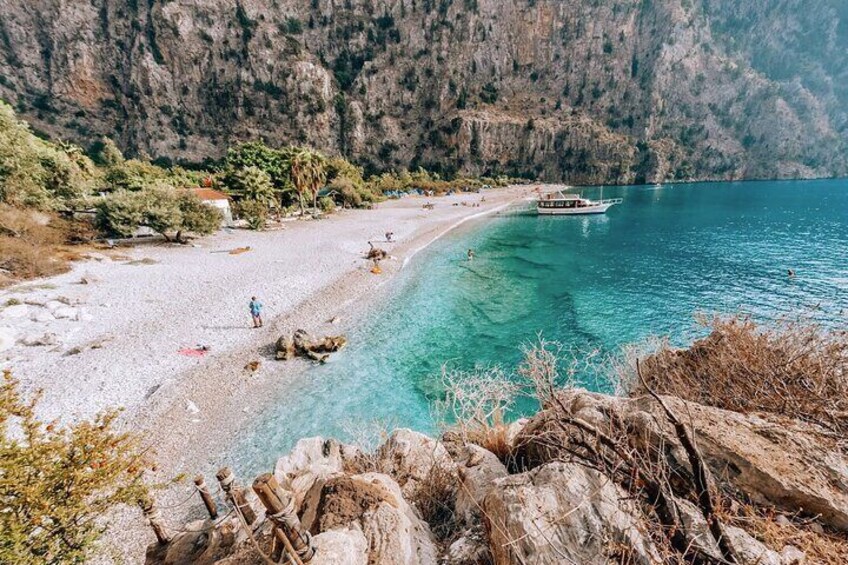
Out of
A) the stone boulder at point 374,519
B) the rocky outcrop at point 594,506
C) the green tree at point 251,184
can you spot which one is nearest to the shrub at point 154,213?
the green tree at point 251,184

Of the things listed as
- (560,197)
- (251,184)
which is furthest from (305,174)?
(560,197)

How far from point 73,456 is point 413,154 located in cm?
11737

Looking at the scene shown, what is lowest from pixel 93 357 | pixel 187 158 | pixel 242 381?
pixel 242 381

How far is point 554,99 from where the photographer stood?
11888 centimetres

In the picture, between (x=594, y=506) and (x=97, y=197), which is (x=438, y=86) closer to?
(x=97, y=197)

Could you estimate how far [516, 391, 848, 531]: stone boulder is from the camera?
319 cm

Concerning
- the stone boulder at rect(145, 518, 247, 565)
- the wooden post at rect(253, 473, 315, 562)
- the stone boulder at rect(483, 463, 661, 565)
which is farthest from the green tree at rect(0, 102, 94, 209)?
the stone boulder at rect(483, 463, 661, 565)

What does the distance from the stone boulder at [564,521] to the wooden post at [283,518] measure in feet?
5.62

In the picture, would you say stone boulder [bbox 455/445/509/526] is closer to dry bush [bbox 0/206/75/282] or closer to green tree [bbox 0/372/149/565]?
green tree [bbox 0/372/149/565]

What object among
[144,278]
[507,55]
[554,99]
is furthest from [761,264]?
[507,55]

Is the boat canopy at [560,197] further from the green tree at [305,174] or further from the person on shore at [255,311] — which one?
the person on shore at [255,311]

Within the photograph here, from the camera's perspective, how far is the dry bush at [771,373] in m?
4.38

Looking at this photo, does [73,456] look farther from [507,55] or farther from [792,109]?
[792,109]

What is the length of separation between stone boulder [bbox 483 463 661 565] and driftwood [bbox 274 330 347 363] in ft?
42.5
